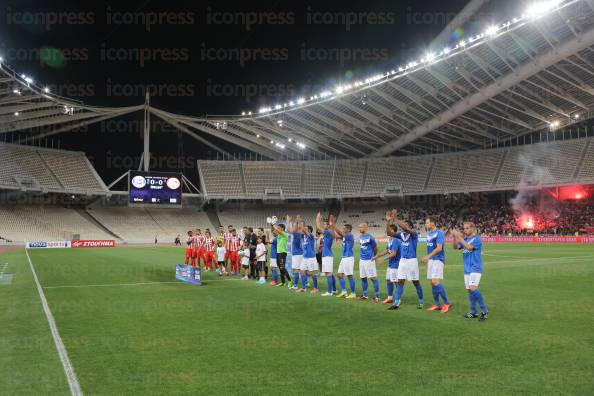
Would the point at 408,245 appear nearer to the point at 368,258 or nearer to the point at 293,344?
the point at 368,258

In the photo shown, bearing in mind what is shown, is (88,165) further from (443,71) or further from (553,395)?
(553,395)

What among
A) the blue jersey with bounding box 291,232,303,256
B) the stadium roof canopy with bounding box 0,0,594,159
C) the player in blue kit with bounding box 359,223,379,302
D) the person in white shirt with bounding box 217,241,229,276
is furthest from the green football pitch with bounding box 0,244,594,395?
the stadium roof canopy with bounding box 0,0,594,159

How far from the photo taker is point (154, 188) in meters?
51.5

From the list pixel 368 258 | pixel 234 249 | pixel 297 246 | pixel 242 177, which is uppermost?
pixel 242 177

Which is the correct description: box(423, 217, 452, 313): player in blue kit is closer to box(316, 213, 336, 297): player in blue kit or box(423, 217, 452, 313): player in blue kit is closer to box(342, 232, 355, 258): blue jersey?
box(342, 232, 355, 258): blue jersey

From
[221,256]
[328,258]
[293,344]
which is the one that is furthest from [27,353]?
[221,256]

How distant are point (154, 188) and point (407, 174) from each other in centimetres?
3406

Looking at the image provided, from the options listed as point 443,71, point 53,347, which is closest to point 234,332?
point 53,347

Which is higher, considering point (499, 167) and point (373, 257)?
point (499, 167)

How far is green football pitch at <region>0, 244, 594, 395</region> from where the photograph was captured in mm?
5695

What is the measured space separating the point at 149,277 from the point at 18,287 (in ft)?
14.7

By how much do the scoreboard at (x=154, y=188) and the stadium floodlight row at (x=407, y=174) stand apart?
15.3m

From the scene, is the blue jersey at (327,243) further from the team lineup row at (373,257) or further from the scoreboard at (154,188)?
the scoreboard at (154,188)

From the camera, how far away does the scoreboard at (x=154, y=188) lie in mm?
50812
